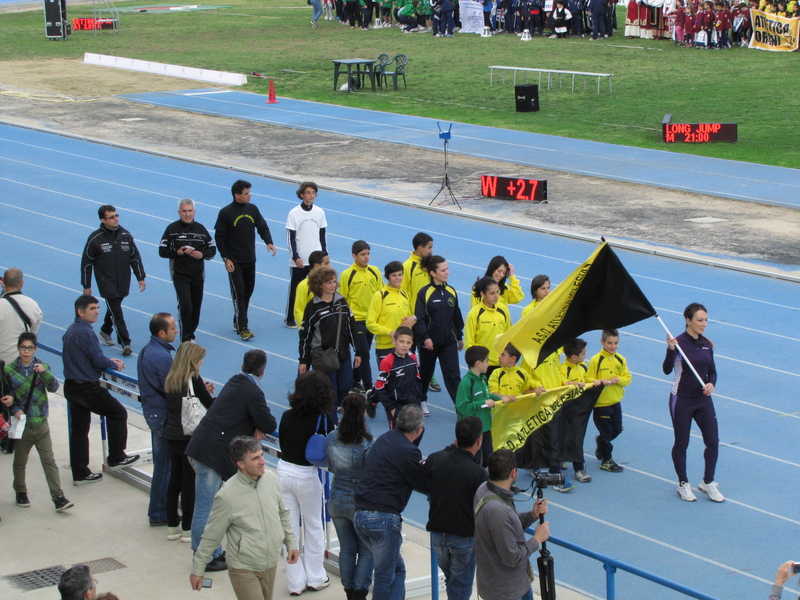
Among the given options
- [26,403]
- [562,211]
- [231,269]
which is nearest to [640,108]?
[562,211]

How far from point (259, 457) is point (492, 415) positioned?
3.17m

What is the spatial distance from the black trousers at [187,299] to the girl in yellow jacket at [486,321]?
4.12 meters

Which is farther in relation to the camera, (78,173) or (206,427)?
(78,173)

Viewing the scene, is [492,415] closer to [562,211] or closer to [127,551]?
[127,551]

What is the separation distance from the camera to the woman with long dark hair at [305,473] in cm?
713

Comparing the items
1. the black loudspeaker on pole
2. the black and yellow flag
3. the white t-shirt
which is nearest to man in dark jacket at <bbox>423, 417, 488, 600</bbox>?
the black loudspeaker on pole

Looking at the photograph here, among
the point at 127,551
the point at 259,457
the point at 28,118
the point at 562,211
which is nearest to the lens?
the point at 259,457

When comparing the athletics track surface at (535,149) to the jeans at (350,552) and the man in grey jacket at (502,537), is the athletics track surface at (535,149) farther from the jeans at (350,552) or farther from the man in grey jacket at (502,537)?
the man in grey jacket at (502,537)

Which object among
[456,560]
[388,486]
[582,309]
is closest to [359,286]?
→ [582,309]

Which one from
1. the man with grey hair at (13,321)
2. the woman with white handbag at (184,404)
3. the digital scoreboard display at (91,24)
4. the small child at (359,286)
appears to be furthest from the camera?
the digital scoreboard display at (91,24)

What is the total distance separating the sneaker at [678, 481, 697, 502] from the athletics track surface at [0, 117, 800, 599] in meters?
0.08

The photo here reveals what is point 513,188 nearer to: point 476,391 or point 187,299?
point 187,299

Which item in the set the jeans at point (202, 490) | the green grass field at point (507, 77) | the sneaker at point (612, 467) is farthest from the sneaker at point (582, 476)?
the green grass field at point (507, 77)

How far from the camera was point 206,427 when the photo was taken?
24.0 ft
